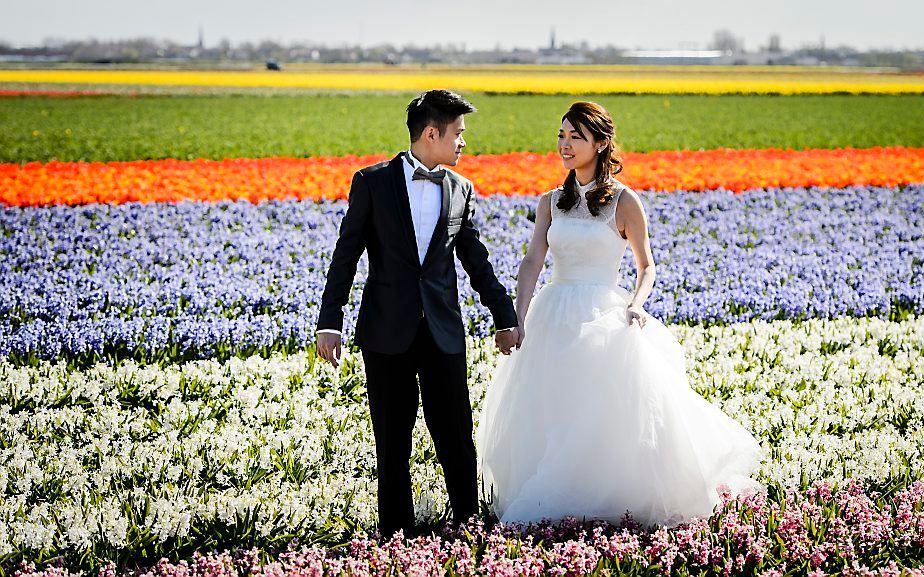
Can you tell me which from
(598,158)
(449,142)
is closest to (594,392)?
(598,158)

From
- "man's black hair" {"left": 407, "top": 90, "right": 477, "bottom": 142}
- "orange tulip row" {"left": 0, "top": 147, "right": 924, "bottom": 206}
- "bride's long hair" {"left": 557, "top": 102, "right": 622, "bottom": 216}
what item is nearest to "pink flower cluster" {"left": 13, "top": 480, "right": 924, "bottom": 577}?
→ "bride's long hair" {"left": 557, "top": 102, "right": 622, "bottom": 216}

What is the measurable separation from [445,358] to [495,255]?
6354 millimetres

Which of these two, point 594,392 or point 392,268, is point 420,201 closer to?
point 392,268

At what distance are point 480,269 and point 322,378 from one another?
2872 mm

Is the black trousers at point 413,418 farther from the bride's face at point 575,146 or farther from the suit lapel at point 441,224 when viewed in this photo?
the bride's face at point 575,146

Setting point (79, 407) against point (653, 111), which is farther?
point (653, 111)

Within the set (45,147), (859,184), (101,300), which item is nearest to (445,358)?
(101,300)

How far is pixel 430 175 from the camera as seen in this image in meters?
4.00

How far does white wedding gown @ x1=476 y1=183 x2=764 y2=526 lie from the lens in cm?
437

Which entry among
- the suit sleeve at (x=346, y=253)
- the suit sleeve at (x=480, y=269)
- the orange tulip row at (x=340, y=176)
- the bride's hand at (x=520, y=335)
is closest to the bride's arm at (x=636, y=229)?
the bride's hand at (x=520, y=335)

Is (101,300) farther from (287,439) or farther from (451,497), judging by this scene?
(451,497)

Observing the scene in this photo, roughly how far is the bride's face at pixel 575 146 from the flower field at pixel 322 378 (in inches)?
66.1

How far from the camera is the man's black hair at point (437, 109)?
392 cm

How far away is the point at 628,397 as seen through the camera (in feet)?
14.4
